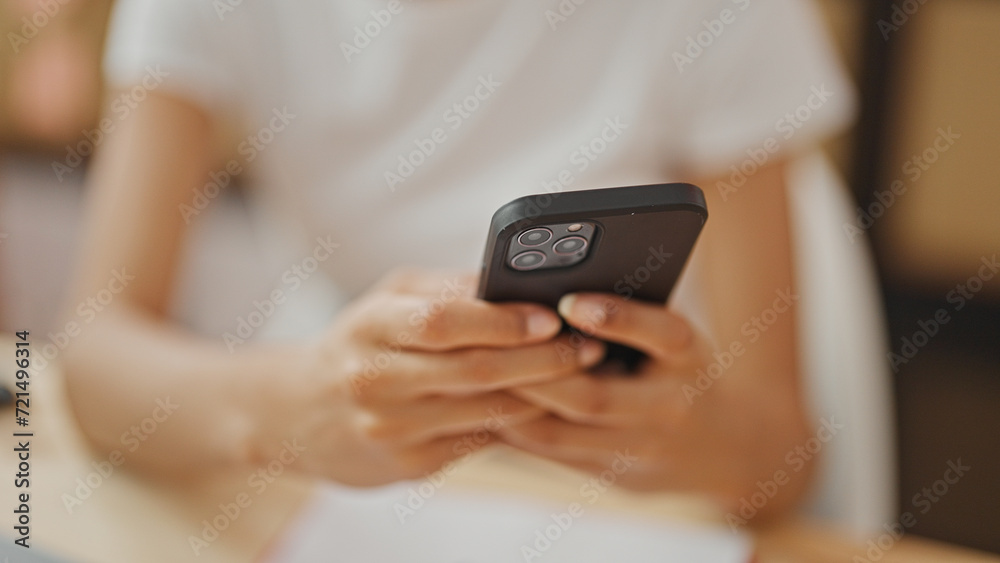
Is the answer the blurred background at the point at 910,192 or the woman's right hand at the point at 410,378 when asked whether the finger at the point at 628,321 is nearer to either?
the woman's right hand at the point at 410,378

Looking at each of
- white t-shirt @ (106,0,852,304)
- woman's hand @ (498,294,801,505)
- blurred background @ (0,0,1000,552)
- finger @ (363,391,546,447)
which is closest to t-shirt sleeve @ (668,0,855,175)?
white t-shirt @ (106,0,852,304)

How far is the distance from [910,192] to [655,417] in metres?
1.17

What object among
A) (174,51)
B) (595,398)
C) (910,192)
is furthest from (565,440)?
(910,192)

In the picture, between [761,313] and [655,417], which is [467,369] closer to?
[655,417]

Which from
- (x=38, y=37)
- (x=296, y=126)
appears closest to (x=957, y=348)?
(x=296, y=126)

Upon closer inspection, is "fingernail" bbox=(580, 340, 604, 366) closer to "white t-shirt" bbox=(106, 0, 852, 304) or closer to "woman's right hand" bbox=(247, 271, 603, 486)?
"woman's right hand" bbox=(247, 271, 603, 486)

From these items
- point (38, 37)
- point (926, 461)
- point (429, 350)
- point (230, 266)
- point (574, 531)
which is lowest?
point (926, 461)

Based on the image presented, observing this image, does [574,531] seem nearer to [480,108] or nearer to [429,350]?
[429,350]

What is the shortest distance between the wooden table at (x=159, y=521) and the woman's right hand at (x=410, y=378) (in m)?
0.04

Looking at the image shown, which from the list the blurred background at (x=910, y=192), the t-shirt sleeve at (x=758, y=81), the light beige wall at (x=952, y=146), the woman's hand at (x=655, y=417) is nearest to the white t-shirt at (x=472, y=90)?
the t-shirt sleeve at (x=758, y=81)

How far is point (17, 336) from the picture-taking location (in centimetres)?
60

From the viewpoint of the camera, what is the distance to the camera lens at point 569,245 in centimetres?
34

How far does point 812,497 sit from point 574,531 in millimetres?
272

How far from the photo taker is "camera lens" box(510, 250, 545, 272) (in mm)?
342
